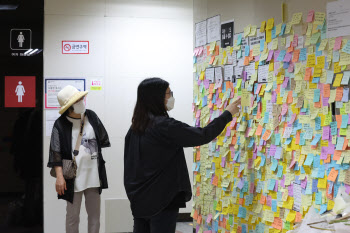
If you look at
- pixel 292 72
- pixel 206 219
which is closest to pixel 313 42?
pixel 292 72

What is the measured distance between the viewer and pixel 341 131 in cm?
255

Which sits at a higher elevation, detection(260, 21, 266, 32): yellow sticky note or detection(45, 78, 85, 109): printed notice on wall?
detection(260, 21, 266, 32): yellow sticky note

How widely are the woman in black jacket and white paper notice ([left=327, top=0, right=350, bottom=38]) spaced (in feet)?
2.89

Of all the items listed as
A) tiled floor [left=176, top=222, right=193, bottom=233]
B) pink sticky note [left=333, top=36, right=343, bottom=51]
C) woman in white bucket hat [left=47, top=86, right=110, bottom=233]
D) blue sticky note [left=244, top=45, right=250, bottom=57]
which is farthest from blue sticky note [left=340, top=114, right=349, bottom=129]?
tiled floor [left=176, top=222, right=193, bottom=233]

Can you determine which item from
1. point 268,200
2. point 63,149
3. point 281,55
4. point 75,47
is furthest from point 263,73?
point 75,47

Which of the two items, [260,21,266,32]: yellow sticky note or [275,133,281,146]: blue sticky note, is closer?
[275,133,281,146]: blue sticky note

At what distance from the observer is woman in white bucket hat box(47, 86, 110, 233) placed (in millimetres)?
4129

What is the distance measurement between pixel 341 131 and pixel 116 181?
3.29 meters

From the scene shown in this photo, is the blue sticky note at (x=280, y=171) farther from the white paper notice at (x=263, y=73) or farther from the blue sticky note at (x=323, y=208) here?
the white paper notice at (x=263, y=73)

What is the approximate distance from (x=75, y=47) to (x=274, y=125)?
9.42 ft

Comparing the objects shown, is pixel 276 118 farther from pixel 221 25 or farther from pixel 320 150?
pixel 221 25

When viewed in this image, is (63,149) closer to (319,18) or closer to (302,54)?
(302,54)

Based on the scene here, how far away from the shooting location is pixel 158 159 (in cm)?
309
